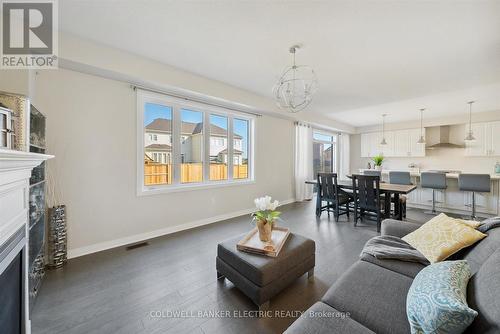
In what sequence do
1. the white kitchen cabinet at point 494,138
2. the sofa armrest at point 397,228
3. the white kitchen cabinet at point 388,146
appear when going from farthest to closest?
the white kitchen cabinet at point 388,146 → the white kitchen cabinet at point 494,138 → the sofa armrest at point 397,228

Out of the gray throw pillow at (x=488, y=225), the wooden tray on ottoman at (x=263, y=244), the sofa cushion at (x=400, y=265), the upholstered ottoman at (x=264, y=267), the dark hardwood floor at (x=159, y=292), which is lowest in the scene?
the dark hardwood floor at (x=159, y=292)

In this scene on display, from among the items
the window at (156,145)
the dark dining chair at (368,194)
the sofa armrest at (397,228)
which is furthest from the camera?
the dark dining chair at (368,194)

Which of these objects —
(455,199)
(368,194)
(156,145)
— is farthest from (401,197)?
(156,145)

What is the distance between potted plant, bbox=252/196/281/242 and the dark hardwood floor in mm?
548

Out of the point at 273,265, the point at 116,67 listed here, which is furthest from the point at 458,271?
the point at 116,67

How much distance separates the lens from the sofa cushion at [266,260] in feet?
5.19

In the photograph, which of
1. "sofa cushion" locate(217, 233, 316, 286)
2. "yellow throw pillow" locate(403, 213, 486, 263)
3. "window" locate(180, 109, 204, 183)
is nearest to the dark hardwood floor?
"sofa cushion" locate(217, 233, 316, 286)

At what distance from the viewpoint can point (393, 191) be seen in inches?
137

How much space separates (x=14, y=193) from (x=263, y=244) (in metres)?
1.70

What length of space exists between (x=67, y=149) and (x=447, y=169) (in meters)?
8.64

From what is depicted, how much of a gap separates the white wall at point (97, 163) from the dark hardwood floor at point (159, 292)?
0.32m

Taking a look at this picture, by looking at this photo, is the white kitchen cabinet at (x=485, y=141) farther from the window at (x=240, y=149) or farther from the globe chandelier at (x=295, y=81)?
the window at (x=240, y=149)

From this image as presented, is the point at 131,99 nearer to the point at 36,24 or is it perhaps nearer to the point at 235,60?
the point at 36,24

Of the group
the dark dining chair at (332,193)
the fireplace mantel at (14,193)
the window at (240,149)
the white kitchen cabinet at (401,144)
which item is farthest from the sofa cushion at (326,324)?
the white kitchen cabinet at (401,144)
